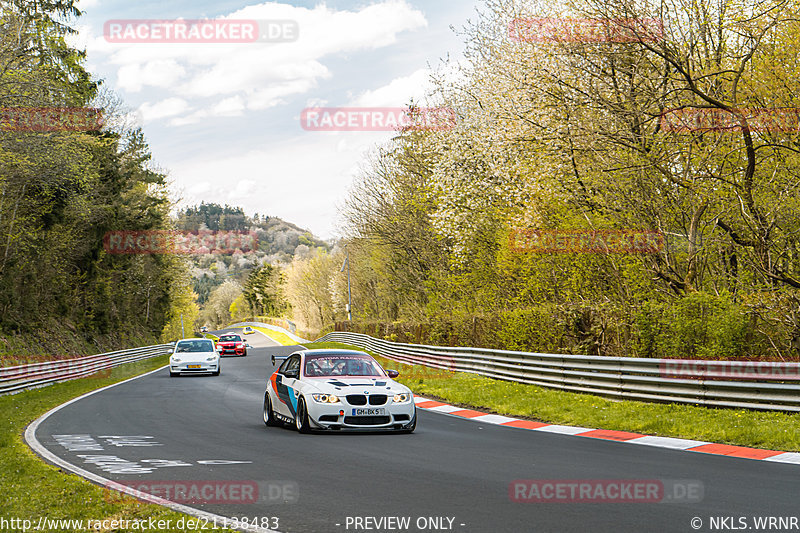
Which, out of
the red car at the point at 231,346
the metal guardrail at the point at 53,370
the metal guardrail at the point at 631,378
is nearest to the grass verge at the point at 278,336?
the red car at the point at 231,346

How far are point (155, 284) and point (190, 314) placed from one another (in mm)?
62026

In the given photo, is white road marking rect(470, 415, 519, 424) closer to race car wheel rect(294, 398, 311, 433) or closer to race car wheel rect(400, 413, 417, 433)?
race car wheel rect(400, 413, 417, 433)

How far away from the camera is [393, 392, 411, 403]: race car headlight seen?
12.9 m

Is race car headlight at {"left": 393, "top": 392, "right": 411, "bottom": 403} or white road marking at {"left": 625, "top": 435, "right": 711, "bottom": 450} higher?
race car headlight at {"left": 393, "top": 392, "right": 411, "bottom": 403}

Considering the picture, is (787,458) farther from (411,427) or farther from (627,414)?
(411,427)

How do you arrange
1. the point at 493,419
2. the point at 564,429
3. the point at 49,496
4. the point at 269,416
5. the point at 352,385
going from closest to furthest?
1. the point at 49,496
2. the point at 352,385
3. the point at 564,429
4. the point at 269,416
5. the point at 493,419

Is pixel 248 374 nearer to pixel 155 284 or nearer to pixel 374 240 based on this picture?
pixel 374 240

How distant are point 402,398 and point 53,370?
20232 millimetres

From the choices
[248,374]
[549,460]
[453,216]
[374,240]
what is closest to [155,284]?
[374,240]

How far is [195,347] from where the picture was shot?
104 feet

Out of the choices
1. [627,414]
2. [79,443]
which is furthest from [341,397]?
[627,414]

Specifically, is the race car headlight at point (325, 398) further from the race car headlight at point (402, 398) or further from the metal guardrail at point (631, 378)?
the metal guardrail at point (631, 378)

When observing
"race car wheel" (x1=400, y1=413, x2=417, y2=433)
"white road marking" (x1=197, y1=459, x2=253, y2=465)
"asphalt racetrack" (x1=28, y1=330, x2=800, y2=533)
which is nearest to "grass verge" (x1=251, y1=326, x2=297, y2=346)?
"asphalt racetrack" (x1=28, y1=330, x2=800, y2=533)

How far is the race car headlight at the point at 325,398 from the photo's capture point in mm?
12719
